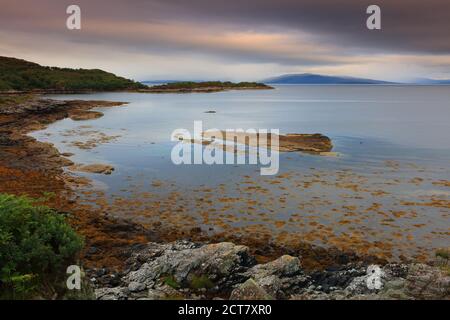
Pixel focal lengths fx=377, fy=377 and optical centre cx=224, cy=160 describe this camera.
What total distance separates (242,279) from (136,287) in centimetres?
389

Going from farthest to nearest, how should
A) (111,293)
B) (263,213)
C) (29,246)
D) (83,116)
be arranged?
(83,116)
(263,213)
(111,293)
(29,246)

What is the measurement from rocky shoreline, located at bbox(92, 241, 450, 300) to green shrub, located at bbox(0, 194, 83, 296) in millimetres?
2503

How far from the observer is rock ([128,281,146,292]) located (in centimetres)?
1339

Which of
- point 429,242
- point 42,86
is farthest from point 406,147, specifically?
point 42,86

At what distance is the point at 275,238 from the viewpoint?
19719mm

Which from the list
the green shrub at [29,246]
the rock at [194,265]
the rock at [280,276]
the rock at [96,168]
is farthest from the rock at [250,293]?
the rock at [96,168]

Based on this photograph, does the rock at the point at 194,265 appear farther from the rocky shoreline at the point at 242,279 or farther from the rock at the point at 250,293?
the rock at the point at 250,293

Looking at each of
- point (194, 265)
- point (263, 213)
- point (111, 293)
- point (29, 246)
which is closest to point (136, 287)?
point (111, 293)

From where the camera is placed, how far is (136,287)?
13508mm

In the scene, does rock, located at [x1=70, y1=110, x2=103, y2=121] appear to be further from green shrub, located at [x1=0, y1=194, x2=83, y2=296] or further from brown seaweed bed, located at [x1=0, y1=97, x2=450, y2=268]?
green shrub, located at [x1=0, y1=194, x2=83, y2=296]

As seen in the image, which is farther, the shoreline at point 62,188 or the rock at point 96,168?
the rock at point 96,168

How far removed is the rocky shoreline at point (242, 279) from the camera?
41.1 ft

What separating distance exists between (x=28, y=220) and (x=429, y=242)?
1837 cm

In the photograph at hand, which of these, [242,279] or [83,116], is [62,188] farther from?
[83,116]
